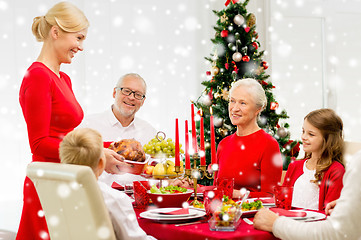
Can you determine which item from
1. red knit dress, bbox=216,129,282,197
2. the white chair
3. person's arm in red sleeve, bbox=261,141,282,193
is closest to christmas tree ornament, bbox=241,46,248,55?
red knit dress, bbox=216,129,282,197

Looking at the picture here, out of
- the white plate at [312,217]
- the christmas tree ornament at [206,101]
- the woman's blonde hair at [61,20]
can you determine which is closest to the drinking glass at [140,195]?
the white plate at [312,217]

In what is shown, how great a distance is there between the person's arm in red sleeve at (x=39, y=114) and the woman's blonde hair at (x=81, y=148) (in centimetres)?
40

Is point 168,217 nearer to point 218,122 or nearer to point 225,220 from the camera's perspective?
point 225,220

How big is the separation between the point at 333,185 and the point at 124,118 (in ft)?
5.07

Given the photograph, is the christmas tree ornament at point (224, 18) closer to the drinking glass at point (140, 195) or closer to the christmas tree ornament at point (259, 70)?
the christmas tree ornament at point (259, 70)

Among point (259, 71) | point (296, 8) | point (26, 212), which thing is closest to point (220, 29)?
point (259, 71)

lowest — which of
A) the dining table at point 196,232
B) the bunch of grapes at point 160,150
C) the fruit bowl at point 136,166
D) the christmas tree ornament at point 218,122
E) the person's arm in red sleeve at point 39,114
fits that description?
the dining table at point 196,232

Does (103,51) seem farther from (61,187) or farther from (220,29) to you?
(61,187)

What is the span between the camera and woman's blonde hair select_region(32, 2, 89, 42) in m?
2.07

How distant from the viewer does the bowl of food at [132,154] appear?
6.89 ft

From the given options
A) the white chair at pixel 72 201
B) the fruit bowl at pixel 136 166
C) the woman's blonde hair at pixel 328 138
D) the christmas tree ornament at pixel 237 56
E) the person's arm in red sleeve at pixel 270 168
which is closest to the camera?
the white chair at pixel 72 201

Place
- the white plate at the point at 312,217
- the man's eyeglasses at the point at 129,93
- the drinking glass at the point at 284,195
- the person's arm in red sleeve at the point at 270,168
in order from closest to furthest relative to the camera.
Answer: the white plate at the point at 312,217 < the drinking glass at the point at 284,195 < the person's arm in red sleeve at the point at 270,168 < the man's eyeglasses at the point at 129,93

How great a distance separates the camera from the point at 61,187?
148 centimetres

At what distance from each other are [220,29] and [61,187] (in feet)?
9.76
